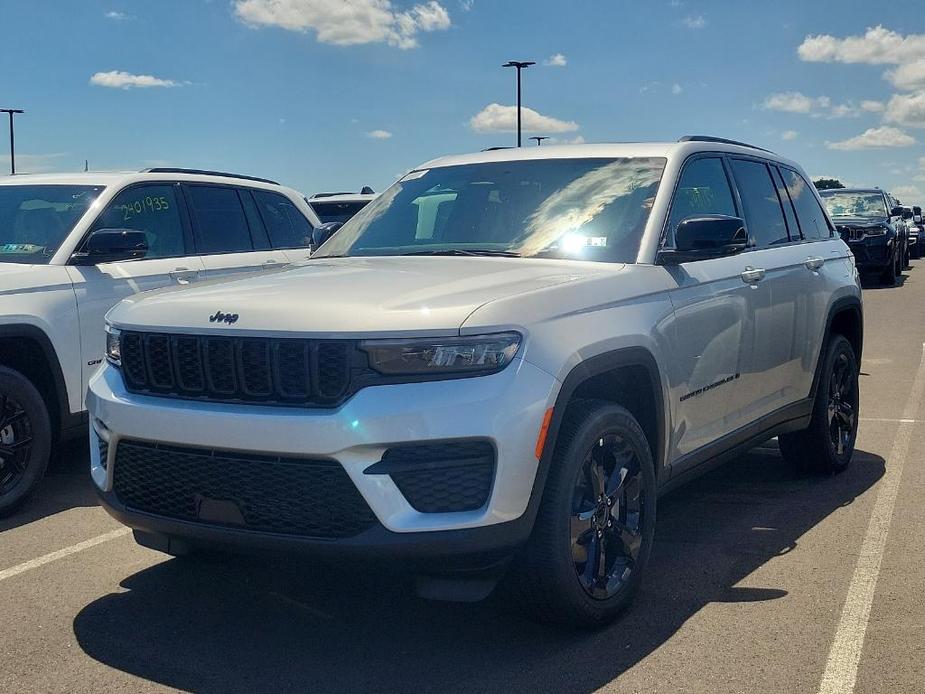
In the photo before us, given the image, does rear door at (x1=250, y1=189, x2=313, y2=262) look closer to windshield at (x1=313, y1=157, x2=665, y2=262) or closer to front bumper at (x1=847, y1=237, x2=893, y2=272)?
windshield at (x1=313, y1=157, x2=665, y2=262)

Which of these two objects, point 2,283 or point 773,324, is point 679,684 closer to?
point 773,324

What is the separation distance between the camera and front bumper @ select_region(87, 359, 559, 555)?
3.40 m

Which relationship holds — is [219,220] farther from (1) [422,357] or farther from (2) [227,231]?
(1) [422,357]

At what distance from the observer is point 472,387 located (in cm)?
346

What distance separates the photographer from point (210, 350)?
12.2 feet

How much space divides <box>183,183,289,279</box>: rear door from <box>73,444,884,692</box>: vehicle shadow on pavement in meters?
3.08

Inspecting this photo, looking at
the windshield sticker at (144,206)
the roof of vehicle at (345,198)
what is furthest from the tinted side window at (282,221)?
the roof of vehicle at (345,198)

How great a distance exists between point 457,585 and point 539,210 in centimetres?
197

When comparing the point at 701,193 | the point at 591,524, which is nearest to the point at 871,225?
the point at 701,193

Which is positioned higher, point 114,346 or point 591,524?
point 114,346

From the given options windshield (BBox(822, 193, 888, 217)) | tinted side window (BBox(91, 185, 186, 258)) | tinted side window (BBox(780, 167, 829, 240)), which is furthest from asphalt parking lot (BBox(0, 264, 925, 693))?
windshield (BBox(822, 193, 888, 217))

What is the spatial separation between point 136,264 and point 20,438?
1.43 meters

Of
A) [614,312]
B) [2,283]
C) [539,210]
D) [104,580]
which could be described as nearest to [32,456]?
[2,283]

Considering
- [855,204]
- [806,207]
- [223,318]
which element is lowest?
[223,318]
